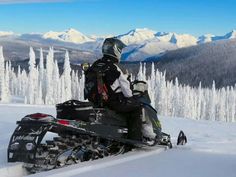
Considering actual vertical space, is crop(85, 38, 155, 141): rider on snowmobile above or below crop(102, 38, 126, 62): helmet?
below

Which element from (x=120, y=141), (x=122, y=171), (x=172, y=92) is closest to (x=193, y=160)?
(x=120, y=141)

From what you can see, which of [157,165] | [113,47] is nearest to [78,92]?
[113,47]

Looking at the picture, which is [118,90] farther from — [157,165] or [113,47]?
[157,165]

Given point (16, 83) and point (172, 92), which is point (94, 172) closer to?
point (172, 92)

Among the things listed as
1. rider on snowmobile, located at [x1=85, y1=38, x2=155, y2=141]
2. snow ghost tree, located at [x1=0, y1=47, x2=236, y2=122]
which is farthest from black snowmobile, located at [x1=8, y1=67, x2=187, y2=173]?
snow ghost tree, located at [x1=0, y1=47, x2=236, y2=122]

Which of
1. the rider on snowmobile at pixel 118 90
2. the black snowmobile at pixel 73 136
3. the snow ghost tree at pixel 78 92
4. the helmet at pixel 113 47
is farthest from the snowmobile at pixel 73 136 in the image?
the snow ghost tree at pixel 78 92

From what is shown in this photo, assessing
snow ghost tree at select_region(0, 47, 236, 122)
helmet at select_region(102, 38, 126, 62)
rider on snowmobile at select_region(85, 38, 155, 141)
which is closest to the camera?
rider on snowmobile at select_region(85, 38, 155, 141)

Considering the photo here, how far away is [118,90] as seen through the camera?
272 inches

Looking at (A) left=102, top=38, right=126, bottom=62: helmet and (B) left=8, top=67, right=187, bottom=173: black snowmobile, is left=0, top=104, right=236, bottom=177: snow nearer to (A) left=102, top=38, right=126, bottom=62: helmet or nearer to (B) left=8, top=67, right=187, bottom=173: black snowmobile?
(B) left=8, top=67, right=187, bottom=173: black snowmobile

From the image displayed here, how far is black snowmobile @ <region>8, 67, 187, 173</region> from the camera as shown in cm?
554

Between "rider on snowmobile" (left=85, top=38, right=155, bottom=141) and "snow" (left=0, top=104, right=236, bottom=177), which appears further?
"rider on snowmobile" (left=85, top=38, right=155, bottom=141)

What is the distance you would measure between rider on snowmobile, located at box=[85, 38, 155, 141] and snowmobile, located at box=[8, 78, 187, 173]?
109mm

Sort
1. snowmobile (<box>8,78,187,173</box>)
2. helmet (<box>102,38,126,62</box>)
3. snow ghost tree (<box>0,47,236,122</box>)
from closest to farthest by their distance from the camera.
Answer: snowmobile (<box>8,78,187,173</box>) → helmet (<box>102,38,126,62</box>) → snow ghost tree (<box>0,47,236,122</box>)

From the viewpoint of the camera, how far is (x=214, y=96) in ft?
386
